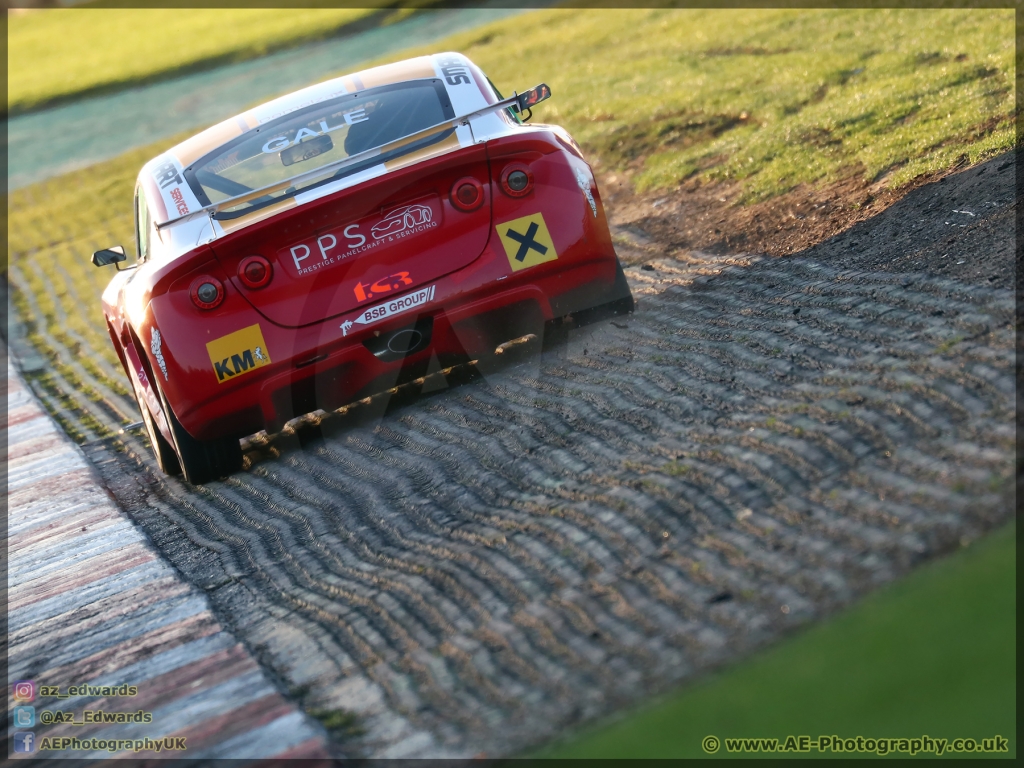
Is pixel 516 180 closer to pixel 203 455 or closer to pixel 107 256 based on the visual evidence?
pixel 203 455

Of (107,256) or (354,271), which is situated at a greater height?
(107,256)

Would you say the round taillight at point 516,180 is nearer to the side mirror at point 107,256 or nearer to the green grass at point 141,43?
the side mirror at point 107,256

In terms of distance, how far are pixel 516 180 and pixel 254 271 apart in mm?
1266

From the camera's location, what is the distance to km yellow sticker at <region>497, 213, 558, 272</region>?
566 centimetres

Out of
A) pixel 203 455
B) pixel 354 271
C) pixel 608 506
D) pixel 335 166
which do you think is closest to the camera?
pixel 608 506

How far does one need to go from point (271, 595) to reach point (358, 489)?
892 mm

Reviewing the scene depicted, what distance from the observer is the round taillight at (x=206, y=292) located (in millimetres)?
5430

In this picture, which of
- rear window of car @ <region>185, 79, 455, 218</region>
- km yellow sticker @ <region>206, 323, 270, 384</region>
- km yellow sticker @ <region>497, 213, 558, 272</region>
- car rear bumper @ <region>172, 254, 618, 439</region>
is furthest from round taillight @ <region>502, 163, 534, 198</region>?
km yellow sticker @ <region>206, 323, 270, 384</region>

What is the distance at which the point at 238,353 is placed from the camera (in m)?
5.50

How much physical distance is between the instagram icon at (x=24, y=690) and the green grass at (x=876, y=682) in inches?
84.4

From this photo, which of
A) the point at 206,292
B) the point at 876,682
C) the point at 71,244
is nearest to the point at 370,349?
the point at 206,292

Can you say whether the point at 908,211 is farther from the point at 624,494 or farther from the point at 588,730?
the point at 588,730

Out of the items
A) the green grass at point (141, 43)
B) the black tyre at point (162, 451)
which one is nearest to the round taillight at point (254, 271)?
the black tyre at point (162, 451)

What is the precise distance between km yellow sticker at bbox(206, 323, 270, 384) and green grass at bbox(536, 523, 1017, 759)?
2929 millimetres
